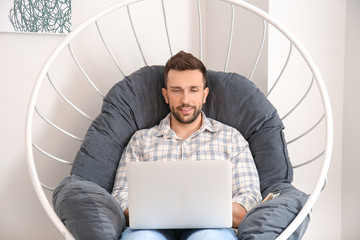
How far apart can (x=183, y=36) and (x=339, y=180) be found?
101 centimetres

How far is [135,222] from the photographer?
141 cm

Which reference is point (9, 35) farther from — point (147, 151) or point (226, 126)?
point (226, 126)

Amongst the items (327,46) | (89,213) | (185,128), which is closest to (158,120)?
(185,128)

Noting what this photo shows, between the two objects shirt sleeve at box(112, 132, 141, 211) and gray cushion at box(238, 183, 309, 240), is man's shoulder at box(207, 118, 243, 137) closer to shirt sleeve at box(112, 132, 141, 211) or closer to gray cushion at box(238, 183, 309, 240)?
shirt sleeve at box(112, 132, 141, 211)

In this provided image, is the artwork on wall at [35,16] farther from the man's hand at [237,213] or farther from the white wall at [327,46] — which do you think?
the man's hand at [237,213]

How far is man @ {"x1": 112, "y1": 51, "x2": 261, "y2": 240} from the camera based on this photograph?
188cm

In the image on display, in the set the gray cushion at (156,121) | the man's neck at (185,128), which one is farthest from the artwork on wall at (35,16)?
the man's neck at (185,128)

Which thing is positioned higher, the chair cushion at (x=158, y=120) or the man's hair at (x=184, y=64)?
the man's hair at (x=184, y=64)

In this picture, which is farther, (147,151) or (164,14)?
(164,14)

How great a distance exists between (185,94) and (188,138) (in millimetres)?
177

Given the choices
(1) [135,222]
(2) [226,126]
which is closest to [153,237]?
(1) [135,222]

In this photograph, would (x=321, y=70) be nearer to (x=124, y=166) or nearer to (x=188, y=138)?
(x=188, y=138)

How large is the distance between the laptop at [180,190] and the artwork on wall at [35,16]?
3.67 ft

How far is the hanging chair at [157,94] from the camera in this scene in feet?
6.23
